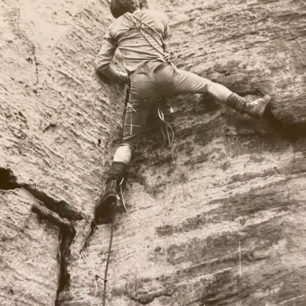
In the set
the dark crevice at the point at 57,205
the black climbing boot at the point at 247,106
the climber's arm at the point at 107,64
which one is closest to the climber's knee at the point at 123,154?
A: the dark crevice at the point at 57,205

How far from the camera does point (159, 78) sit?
623cm

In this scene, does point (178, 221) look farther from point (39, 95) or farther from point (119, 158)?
point (39, 95)

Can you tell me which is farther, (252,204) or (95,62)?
(95,62)

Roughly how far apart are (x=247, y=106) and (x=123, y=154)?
1467 mm

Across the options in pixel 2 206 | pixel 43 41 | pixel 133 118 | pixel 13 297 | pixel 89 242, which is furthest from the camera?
pixel 43 41

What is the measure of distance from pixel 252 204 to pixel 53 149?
7.42ft

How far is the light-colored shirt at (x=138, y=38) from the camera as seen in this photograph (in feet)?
20.9

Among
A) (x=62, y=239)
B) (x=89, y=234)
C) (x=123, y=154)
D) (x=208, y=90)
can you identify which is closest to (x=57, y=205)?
(x=62, y=239)

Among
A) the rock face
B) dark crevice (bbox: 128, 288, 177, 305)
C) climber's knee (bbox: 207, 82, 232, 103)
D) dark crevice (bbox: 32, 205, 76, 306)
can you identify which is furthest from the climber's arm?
dark crevice (bbox: 128, 288, 177, 305)

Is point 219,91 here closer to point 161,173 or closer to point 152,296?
point 161,173

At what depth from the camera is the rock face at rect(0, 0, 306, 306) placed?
5.38 meters

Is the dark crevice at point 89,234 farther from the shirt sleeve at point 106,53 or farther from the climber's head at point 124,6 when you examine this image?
the climber's head at point 124,6

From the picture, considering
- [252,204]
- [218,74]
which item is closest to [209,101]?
[218,74]

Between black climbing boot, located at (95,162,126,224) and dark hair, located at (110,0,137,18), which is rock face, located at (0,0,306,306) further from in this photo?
dark hair, located at (110,0,137,18)
